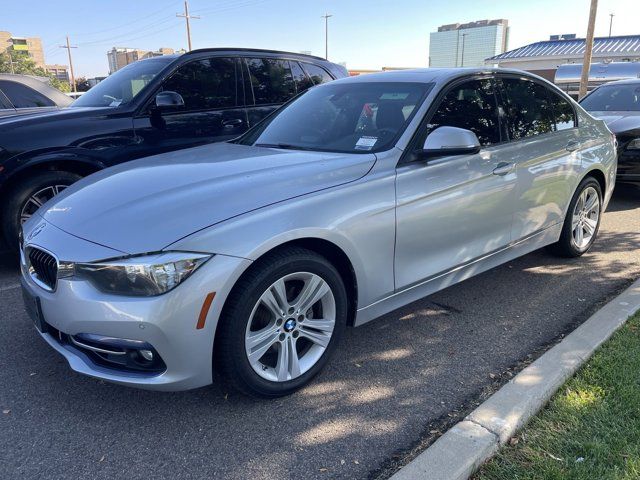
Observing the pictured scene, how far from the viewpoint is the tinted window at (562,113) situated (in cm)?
463

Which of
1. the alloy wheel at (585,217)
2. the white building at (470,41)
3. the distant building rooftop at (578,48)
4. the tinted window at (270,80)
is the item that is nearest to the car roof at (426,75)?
the alloy wheel at (585,217)

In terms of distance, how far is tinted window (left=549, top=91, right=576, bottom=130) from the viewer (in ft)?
15.2

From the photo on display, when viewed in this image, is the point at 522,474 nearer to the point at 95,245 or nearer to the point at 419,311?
the point at 419,311

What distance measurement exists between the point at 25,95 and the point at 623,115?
8.47 m

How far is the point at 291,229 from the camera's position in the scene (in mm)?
2631

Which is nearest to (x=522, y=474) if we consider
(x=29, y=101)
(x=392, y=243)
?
(x=392, y=243)

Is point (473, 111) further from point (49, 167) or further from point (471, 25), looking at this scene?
point (471, 25)

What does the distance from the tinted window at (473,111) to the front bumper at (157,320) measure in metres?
1.90

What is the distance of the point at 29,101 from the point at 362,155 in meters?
6.26

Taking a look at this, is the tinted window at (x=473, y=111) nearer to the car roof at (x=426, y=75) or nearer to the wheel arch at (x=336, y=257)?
the car roof at (x=426, y=75)

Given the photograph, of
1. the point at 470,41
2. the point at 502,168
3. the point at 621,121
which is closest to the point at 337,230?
the point at 502,168

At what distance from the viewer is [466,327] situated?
3.71 metres

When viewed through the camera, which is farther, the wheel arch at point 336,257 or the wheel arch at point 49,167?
the wheel arch at point 49,167

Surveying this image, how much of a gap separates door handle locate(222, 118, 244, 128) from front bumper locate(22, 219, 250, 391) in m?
3.42
